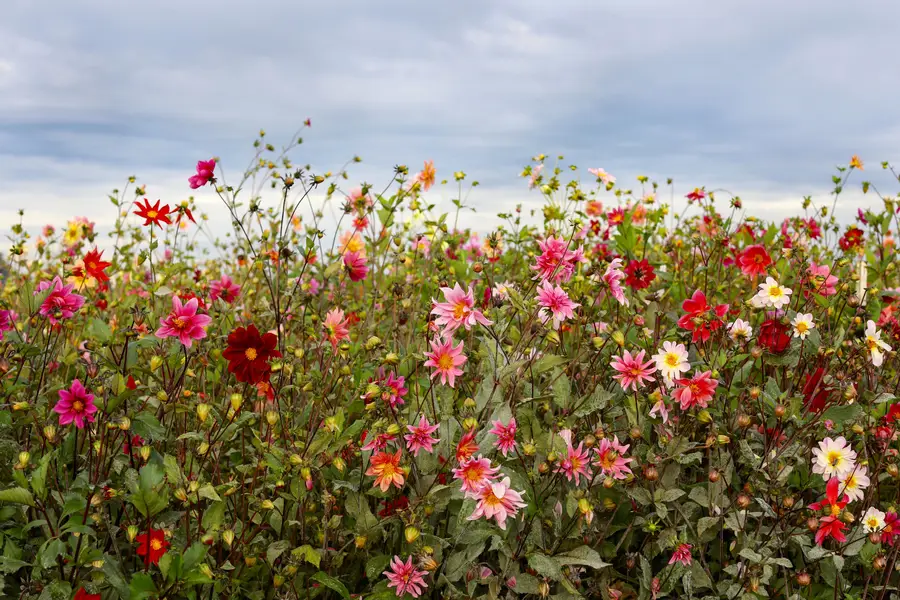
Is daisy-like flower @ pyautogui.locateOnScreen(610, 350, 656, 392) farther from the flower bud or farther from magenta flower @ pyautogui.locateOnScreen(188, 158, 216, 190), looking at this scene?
magenta flower @ pyautogui.locateOnScreen(188, 158, 216, 190)

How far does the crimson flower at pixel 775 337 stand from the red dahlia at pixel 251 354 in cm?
143

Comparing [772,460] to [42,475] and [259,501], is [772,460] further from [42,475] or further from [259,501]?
[42,475]

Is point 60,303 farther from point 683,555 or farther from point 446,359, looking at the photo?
point 683,555

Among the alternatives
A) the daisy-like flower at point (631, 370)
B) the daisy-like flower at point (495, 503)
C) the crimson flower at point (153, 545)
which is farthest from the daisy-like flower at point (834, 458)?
the crimson flower at point (153, 545)

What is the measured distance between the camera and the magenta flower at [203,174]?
226 cm

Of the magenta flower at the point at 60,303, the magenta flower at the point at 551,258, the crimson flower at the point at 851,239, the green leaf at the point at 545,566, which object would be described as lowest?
the green leaf at the point at 545,566

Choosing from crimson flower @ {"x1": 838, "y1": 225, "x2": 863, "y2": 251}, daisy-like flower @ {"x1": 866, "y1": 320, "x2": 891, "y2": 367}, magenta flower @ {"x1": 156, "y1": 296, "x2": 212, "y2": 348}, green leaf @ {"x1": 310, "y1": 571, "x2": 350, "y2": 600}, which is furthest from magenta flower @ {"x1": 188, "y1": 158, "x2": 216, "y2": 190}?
crimson flower @ {"x1": 838, "y1": 225, "x2": 863, "y2": 251}

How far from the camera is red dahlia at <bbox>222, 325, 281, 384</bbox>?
6.06ft

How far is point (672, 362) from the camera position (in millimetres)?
1898

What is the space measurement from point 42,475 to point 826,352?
6.80 ft

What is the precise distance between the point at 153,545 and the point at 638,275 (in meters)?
1.75

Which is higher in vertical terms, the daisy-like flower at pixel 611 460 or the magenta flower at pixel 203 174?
the magenta flower at pixel 203 174

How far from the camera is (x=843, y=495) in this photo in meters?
2.05

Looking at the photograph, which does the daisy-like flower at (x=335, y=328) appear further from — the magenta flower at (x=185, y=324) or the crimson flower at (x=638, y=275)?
the crimson flower at (x=638, y=275)
